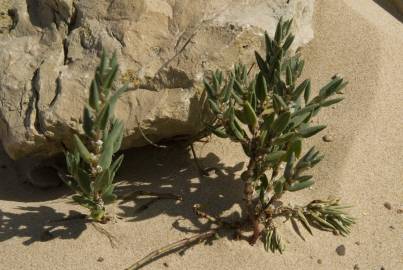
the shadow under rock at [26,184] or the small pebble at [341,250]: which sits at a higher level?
the small pebble at [341,250]

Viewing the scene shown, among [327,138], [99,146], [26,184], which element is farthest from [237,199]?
[26,184]

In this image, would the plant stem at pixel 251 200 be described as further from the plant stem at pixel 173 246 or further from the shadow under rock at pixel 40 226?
the shadow under rock at pixel 40 226

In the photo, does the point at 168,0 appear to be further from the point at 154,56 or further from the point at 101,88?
the point at 101,88

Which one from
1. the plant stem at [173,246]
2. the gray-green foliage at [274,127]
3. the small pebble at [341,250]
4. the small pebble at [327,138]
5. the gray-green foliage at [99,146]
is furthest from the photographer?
the small pebble at [327,138]

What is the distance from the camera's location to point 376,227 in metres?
2.55

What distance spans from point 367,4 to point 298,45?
1.02 meters

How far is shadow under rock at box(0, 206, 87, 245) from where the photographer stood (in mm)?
2412

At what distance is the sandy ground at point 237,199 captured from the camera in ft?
7.78

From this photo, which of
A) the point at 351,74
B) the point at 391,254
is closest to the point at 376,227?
the point at 391,254

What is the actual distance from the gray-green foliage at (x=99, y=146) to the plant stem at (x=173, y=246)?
24 centimetres

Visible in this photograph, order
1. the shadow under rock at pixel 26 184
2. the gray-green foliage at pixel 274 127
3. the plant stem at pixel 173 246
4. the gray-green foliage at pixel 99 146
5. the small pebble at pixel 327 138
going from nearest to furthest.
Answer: the gray-green foliage at pixel 99 146 < the gray-green foliage at pixel 274 127 < the plant stem at pixel 173 246 < the shadow under rock at pixel 26 184 < the small pebble at pixel 327 138

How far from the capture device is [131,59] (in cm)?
257

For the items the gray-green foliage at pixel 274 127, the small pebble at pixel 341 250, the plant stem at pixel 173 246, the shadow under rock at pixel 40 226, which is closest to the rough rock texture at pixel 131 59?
the gray-green foliage at pixel 274 127

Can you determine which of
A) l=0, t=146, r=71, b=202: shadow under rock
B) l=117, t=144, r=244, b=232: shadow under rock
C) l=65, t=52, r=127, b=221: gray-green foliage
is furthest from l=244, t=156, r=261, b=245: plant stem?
l=0, t=146, r=71, b=202: shadow under rock
